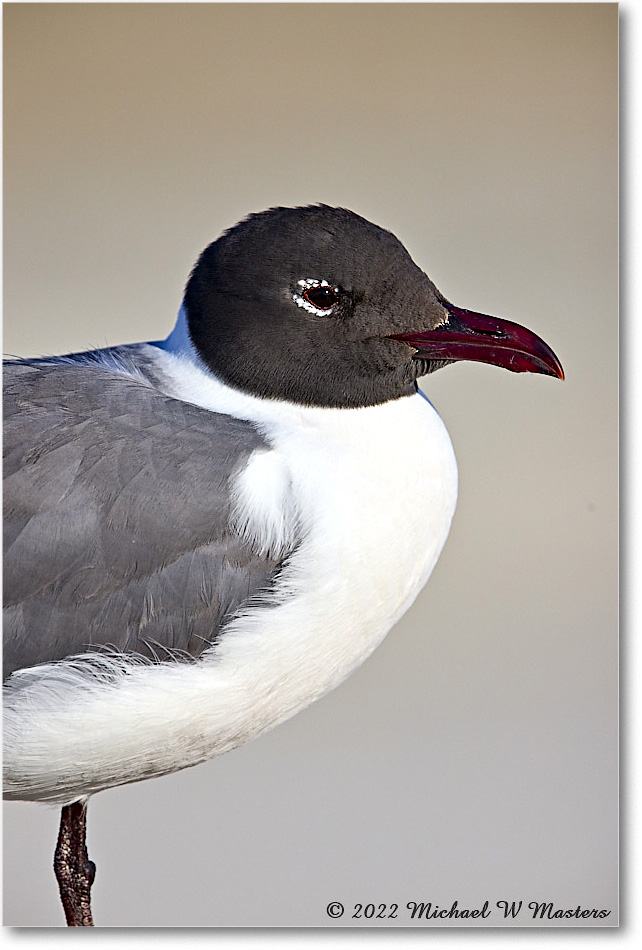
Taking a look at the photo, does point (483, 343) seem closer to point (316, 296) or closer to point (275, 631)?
point (316, 296)

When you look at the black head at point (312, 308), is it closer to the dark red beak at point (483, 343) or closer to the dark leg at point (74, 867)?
the dark red beak at point (483, 343)

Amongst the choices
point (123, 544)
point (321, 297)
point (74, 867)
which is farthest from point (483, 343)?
point (74, 867)

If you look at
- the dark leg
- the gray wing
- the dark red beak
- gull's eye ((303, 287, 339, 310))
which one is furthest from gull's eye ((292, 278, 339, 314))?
the dark leg

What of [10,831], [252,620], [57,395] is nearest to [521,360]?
[252,620]

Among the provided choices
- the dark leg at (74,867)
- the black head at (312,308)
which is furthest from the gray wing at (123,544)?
the dark leg at (74,867)

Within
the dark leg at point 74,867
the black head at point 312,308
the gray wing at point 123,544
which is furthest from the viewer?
the dark leg at point 74,867

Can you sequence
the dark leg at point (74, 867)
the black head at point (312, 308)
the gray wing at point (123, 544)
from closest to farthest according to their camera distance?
the gray wing at point (123, 544) → the black head at point (312, 308) → the dark leg at point (74, 867)

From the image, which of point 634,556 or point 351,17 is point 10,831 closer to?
point 634,556
